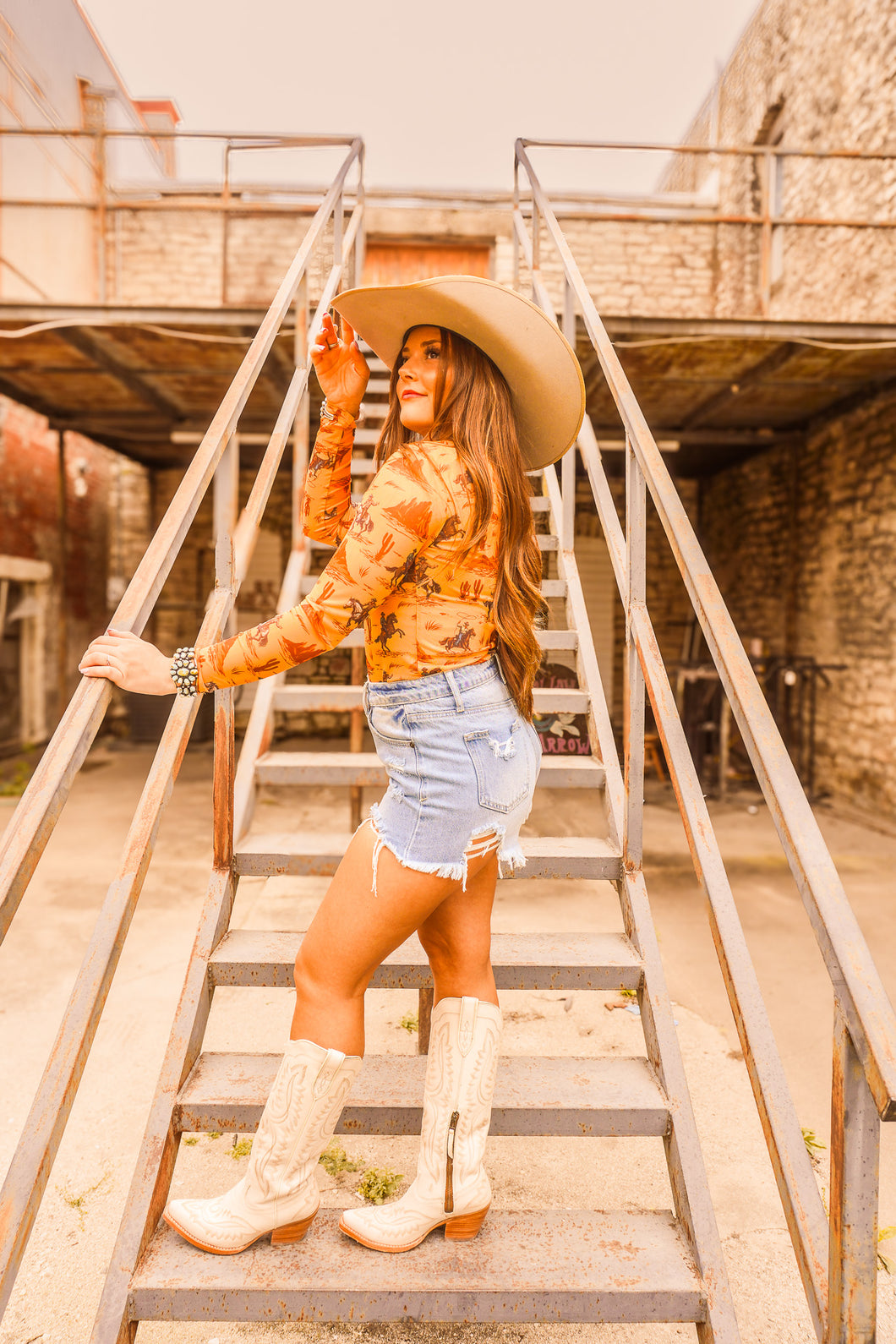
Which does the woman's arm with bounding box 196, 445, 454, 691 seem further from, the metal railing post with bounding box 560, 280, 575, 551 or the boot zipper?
the metal railing post with bounding box 560, 280, 575, 551

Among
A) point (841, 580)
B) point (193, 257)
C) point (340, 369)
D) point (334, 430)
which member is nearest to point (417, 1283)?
point (334, 430)

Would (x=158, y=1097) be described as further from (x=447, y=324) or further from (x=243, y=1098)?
(x=447, y=324)

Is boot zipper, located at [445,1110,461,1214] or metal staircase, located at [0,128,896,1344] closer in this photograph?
metal staircase, located at [0,128,896,1344]

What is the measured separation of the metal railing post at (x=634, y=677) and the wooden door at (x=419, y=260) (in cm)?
884

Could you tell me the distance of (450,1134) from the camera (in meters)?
1.37

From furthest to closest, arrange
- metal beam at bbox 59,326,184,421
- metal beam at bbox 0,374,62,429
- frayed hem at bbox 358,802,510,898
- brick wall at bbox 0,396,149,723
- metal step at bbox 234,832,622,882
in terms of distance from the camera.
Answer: brick wall at bbox 0,396,149,723 → metal beam at bbox 0,374,62,429 → metal beam at bbox 59,326,184,421 → metal step at bbox 234,832,622,882 → frayed hem at bbox 358,802,510,898

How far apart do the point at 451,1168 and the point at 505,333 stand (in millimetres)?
1423

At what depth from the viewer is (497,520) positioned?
1.31m

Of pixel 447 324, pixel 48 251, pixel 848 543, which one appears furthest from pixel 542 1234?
pixel 48 251

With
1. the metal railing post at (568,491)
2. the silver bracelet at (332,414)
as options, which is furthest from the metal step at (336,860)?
the metal railing post at (568,491)

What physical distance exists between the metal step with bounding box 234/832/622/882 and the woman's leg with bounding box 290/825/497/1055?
737 mm

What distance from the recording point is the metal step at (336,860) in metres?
2.07

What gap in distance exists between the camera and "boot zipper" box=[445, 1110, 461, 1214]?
137cm

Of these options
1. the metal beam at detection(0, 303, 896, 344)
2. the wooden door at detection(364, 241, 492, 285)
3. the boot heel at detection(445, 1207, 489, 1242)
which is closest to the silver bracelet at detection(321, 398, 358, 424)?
the boot heel at detection(445, 1207, 489, 1242)
